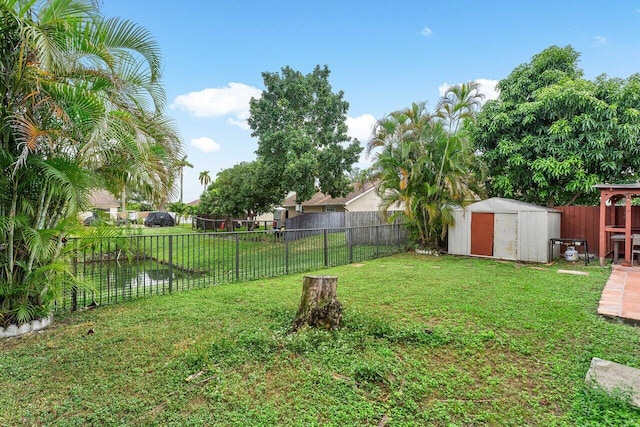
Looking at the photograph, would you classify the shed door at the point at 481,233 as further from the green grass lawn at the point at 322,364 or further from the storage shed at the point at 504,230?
the green grass lawn at the point at 322,364

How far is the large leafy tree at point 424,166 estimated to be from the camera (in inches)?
382

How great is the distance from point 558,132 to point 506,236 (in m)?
3.69

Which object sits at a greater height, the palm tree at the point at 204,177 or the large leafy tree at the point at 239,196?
the palm tree at the point at 204,177

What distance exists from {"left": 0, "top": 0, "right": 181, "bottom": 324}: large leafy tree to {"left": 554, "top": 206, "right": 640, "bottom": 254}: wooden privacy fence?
11.5 m

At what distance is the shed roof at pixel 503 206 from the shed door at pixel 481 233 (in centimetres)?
19

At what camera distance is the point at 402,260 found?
9461 mm

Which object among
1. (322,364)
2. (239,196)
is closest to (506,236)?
(322,364)

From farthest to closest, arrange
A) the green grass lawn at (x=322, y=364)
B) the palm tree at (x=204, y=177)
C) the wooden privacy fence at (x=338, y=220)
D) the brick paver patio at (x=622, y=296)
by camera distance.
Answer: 1. the palm tree at (x=204, y=177)
2. the wooden privacy fence at (x=338, y=220)
3. the brick paver patio at (x=622, y=296)
4. the green grass lawn at (x=322, y=364)

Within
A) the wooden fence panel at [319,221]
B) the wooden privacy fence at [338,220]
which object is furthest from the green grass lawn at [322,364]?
the wooden fence panel at [319,221]

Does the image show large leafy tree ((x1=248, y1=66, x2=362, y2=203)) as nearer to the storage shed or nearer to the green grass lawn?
the storage shed

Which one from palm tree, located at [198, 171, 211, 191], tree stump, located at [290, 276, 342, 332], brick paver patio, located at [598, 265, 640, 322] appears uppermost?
palm tree, located at [198, 171, 211, 191]

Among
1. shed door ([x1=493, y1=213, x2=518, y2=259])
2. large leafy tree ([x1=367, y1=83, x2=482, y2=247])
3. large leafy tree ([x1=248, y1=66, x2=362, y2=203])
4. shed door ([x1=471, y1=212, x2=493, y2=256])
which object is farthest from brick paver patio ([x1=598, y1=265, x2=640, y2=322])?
A: large leafy tree ([x1=248, y1=66, x2=362, y2=203])

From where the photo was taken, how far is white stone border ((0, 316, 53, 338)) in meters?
3.73

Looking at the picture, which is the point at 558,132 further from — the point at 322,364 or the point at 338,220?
the point at 322,364
